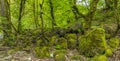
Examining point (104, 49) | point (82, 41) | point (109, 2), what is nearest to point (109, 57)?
point (104, 49)

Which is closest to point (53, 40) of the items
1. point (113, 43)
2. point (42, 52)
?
point (42, 52)

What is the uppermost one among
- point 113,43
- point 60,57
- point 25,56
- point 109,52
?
point 113,43

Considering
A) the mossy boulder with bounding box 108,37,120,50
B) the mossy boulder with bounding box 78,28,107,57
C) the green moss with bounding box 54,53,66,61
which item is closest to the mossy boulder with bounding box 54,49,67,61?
the green moss with bounding box 54,53,66,61

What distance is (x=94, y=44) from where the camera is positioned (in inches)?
302

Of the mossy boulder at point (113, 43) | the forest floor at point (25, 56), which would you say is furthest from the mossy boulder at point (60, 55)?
the mossy boulder at point (113, 43)

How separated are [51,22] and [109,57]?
12.7ft

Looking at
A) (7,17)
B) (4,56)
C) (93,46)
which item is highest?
(7,17)

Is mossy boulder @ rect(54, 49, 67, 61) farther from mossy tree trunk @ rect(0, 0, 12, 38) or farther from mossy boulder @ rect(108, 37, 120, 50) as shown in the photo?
mossy tree trunk @ rect(0, 0, 12, 38)

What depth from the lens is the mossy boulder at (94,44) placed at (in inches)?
300

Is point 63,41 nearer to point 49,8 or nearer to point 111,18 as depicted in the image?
point 49,8

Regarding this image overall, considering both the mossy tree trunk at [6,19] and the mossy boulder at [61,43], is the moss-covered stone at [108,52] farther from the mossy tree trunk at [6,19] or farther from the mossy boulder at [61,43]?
the mossy tree trunk at [6,19]

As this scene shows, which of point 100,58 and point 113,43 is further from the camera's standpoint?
point 113,43

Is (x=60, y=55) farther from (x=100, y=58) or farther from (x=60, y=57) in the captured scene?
(x=100, y=58)

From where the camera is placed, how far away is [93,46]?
768 centimetres
